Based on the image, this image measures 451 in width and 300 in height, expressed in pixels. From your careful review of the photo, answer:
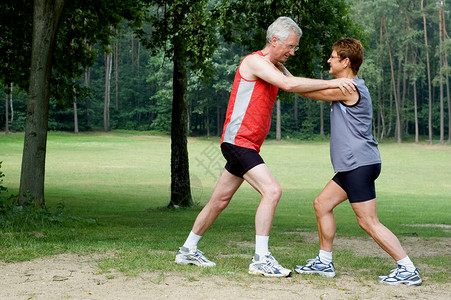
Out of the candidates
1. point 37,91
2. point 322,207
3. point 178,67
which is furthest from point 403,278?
point 178,67

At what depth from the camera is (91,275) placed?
552 cm

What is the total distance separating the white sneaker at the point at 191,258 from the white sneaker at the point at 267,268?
542 mm

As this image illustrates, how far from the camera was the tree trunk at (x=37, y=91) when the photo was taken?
1101 centimetres

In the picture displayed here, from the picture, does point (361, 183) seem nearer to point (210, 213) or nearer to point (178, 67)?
point (210, 213)

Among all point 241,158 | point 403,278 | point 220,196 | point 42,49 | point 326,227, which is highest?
point 42,49

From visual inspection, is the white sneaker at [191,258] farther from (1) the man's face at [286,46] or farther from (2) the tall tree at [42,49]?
(2) the tall tree at [42,49]

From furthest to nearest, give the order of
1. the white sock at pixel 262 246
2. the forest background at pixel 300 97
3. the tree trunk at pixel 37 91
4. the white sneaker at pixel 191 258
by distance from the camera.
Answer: the forest background at pixel 300 97, the tree trunk at pixel 37 91, the white sneaker at pixel 191 258, the white sock at pixel 262 246

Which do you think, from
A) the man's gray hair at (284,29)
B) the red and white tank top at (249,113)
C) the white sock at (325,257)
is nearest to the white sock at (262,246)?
the white sock at (325,257)

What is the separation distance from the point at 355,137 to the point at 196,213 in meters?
11.6

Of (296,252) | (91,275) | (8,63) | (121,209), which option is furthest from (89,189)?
(91,275)

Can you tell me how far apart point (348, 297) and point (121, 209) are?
12937mm

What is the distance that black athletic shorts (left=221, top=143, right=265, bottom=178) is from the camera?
5.74 m

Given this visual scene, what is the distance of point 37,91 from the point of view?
11.0m

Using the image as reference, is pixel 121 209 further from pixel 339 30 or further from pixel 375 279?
pixel 375 279
